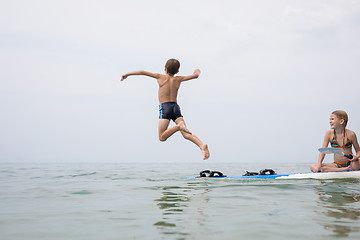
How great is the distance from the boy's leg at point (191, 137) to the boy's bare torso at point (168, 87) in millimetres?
539

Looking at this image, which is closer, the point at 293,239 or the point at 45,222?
the point at 293,239

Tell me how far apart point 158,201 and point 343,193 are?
3.10 meters

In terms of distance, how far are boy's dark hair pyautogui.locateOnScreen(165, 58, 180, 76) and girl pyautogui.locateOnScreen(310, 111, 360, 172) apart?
12.7 ft

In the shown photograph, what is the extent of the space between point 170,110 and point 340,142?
414 cm

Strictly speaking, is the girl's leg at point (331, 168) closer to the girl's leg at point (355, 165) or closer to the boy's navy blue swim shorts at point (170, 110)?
the girl's leg at point (355, 165)

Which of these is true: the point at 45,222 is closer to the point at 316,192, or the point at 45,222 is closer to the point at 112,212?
the point at 112,212

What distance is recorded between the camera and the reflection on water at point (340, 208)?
3111 mm

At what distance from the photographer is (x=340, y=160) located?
859 cm

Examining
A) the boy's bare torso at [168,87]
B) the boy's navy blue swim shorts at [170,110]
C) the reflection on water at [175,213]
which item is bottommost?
the reflection on water at [175,213]

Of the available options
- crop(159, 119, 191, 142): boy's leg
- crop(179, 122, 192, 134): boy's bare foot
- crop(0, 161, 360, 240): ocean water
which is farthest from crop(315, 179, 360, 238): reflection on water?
crop(159, 119, 191, 142): boy's leg

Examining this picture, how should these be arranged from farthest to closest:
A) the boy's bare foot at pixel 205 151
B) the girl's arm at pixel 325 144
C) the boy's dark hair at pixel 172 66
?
the girl's arm at pixel 325 144 < the boy's dark hair at pixel 172 66 < the boy's bare foot at pixel 205 151

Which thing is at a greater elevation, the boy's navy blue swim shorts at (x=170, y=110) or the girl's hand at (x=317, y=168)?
the boy's navy blue swim shorts at (x=170, y=110)

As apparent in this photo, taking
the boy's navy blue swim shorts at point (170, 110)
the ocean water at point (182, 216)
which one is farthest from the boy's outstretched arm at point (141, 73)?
the ocean water at point (182, 216)

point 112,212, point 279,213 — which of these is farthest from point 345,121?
point 112,212
